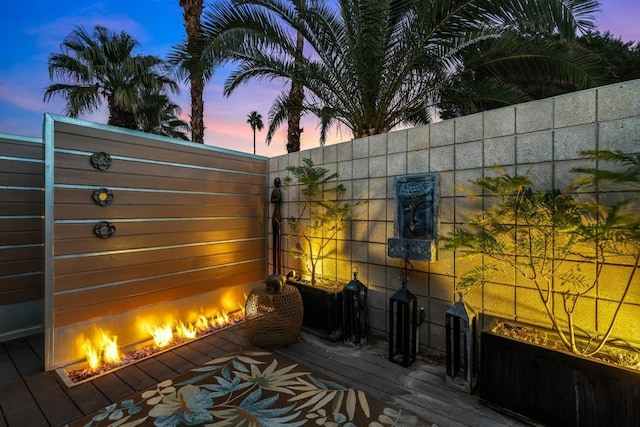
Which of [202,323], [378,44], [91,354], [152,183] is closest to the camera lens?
[91,354]

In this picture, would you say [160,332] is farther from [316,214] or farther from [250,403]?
[316,214]

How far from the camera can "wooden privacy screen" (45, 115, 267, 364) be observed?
7.76ft

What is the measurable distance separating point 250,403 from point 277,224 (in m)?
2.17

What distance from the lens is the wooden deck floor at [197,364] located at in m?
1.78

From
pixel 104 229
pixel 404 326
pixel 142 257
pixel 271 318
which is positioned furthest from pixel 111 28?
pixel 404 326

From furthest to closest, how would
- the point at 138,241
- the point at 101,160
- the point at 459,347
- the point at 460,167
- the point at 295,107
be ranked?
1. the point at 295,107
2. the point at 138,241
3. the point at 101,160
4. the point at 460,167
5. the point at 459,347

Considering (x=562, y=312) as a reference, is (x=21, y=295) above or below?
below

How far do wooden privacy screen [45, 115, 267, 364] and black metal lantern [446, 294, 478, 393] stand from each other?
9.02 feet

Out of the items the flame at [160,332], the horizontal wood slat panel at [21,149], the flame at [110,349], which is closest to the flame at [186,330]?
the flame at [160,332]

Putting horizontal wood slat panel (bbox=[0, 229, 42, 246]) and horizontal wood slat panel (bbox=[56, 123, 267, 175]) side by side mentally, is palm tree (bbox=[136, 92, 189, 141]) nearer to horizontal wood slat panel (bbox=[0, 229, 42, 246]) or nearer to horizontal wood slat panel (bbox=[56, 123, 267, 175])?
horizontal wood slat panel (bbox=[56, 123, 267, 175])

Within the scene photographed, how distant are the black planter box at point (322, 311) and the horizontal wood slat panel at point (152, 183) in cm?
163

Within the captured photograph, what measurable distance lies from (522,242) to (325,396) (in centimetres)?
174

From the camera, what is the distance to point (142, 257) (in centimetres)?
289

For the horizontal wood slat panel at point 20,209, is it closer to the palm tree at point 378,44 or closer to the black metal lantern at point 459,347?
the palm tree at point 378,44
